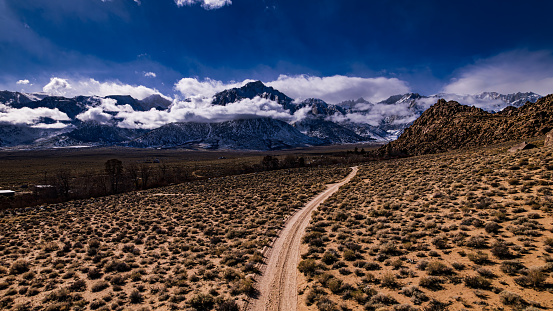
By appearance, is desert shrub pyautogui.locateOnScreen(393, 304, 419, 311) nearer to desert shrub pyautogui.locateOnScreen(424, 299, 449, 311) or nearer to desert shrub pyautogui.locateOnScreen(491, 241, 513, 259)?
desert shrub pyautogui.locateOnScreen(424, 299, 449, 311)

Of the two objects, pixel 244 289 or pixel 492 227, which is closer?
pixel 244 289

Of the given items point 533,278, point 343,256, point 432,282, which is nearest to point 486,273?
point 533,278

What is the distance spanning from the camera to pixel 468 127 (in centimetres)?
9469

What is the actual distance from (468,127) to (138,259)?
393 ft

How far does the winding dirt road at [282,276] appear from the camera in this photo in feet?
38.2

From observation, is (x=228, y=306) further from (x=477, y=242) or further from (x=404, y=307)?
(x=477, y=242)

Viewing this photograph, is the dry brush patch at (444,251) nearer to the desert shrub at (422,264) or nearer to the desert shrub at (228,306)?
the desert shrub at (422,264)

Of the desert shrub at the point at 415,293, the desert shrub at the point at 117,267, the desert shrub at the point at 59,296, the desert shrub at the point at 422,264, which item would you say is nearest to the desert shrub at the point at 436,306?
the desert shrub at the point at 415,293

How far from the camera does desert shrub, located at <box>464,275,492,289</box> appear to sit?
9.98 meters

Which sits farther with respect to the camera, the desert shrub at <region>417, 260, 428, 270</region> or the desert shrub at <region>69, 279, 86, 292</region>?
the desert shrub at <region>69, 279, 86, 292</region>

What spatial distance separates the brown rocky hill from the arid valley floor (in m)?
65.1

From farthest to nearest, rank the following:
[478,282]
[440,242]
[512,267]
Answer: [440,242]
[512,267]
[478,282]

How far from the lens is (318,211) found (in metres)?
27.3

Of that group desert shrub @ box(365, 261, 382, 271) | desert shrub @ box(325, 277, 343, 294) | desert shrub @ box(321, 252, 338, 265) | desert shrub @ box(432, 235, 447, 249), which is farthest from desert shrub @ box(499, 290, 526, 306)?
desert shrub @ box(321, 252, 338, 265)
